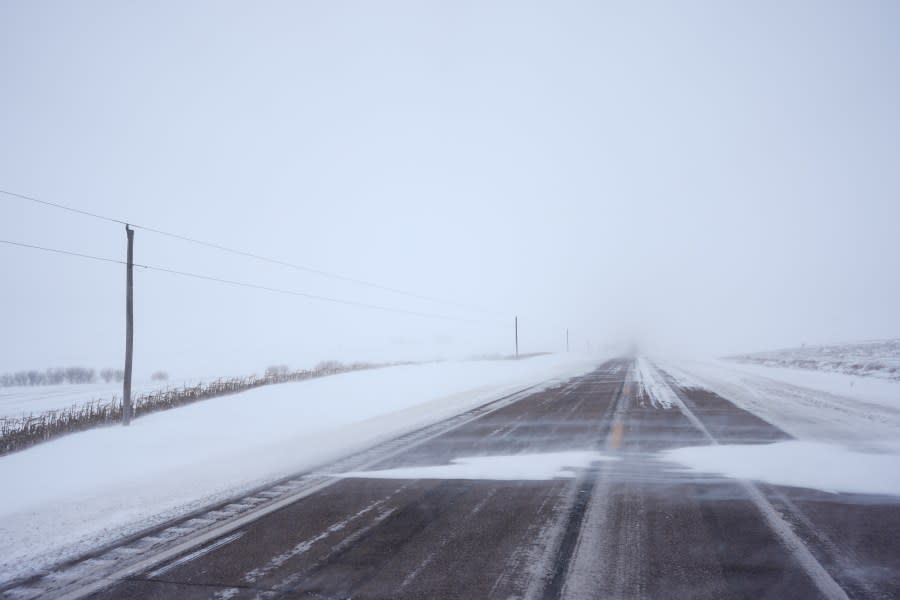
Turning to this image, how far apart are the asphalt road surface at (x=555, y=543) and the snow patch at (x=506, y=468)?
236 millimetres

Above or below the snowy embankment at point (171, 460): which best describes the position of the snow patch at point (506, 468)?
above

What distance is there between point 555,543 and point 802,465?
5.05m

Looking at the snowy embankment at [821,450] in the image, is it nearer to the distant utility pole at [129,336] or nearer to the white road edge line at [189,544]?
the white road edge line at [189,544]

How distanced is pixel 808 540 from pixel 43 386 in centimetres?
4245

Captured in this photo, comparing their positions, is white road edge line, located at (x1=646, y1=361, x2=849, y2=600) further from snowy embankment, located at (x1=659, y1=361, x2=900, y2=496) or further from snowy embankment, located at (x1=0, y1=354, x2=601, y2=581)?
snowy embankment, located at (x1=0, y1=354, x2=601, y2=581)

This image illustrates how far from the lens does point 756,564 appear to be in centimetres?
407

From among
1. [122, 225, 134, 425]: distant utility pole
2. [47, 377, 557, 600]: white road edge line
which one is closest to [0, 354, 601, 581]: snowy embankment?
[122, 225, 134, 425]: distant utility pole

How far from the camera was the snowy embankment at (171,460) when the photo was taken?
5574 millimetres

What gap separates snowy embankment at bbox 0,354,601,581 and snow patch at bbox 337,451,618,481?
1.77 m

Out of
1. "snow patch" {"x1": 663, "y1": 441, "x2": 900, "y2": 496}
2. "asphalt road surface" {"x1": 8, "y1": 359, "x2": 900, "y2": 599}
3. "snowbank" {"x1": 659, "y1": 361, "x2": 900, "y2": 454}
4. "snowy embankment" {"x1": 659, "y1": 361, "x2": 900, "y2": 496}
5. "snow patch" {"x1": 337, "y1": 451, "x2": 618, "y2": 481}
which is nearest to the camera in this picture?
"asphalt road surface" {"x1": 8, "y1": 359, "x2": 900, "y2": 599}

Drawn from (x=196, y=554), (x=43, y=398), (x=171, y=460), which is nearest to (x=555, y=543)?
(x=196, y=554)

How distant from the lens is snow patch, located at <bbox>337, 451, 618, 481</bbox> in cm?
730

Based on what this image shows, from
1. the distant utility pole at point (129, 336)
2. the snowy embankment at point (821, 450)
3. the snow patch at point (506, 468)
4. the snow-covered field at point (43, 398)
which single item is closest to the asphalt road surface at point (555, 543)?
the snow patch at point (506, 468)

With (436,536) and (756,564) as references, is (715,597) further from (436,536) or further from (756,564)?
(436,536)
